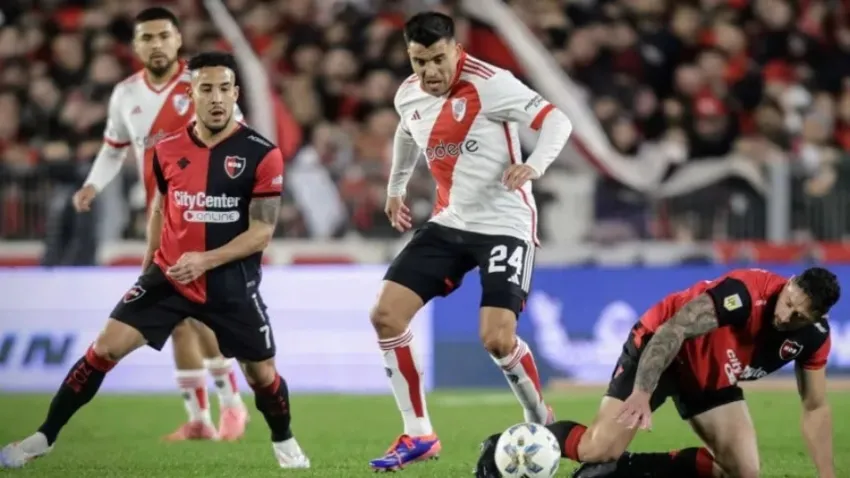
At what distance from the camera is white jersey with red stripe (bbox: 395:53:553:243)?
829 centimetres

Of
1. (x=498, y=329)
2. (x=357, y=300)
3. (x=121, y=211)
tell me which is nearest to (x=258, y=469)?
(x=498, y=329)

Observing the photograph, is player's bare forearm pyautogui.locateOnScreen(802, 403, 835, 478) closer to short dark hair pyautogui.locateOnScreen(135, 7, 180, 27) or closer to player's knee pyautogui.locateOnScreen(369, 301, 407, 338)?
player's knee pyautogui.locateOnScreen(369, 301, 407, 338)

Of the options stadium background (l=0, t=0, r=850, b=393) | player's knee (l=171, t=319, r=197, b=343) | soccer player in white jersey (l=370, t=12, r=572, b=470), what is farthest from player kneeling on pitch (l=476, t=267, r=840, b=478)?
stadium background (l=0, t=0, r=850, b=393)

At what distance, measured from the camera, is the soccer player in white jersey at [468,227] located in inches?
322

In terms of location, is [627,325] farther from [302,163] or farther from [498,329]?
[498,329]

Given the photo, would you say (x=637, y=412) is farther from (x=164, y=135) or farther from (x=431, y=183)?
(x=431, y=183)

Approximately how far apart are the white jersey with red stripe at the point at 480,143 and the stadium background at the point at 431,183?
5.52 meters

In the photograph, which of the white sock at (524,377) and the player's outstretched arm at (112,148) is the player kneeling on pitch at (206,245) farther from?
the player's outstretched arm at (112,148)

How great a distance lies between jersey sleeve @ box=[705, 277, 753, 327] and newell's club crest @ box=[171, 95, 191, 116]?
3.92m

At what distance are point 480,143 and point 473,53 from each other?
901 centimetres

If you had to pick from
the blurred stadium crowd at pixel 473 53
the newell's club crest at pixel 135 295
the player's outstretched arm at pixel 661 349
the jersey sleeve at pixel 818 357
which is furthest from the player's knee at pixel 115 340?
the blurred stadium crowd at pixel 473 53

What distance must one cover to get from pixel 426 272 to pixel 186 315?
4.16ft

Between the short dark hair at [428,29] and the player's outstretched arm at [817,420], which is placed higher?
the short dark hair at [428,29]

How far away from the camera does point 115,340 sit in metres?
7.88
